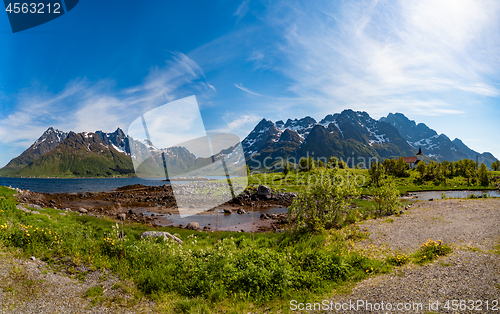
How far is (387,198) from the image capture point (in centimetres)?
2189

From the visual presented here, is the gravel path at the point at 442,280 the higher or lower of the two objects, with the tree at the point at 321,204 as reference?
lower

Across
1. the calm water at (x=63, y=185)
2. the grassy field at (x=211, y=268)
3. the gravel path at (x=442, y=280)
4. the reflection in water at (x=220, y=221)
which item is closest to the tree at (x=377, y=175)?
the gravel path at (x=442, y=280)

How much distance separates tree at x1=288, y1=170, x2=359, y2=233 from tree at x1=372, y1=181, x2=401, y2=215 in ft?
23.5

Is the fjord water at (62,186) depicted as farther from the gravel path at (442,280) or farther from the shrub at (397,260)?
the gravel path at (442,280)

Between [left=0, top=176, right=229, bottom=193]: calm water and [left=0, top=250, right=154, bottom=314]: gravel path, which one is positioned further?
[left=0, top=176, right=229, bottom=193]: calm water

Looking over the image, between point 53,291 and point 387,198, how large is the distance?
25090 millimetres

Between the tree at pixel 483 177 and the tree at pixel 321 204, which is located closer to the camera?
the tree at pixel 321 204

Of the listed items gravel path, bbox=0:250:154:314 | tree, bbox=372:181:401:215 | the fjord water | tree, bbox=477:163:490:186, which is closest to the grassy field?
gravel path, bbox=0:250:154:314

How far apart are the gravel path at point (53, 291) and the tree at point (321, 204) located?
10.3m

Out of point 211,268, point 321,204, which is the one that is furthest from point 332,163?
point 211,268

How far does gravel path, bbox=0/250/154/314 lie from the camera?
590cm

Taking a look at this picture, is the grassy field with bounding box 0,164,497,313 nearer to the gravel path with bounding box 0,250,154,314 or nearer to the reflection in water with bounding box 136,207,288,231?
the gravel path with bounding box 0,250,154,314

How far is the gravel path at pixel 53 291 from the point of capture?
5902mm

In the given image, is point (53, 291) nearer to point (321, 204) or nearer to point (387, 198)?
point (321, 204)
